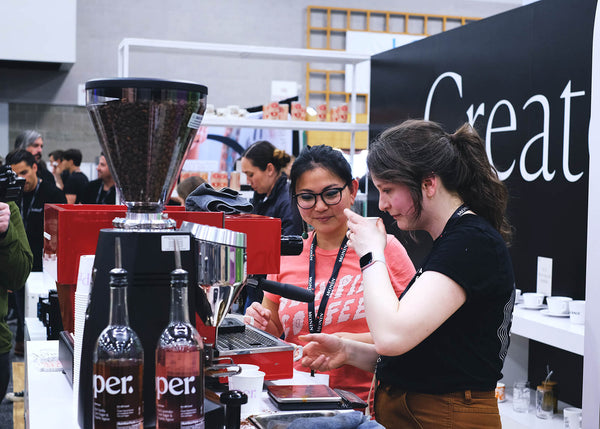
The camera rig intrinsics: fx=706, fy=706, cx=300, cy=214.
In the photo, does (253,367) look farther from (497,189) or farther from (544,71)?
(544,71)

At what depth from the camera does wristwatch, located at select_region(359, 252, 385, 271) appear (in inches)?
65.4

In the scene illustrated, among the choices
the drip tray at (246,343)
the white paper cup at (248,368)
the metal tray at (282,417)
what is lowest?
the metal tray at (282,417)

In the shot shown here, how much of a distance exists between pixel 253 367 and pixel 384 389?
1.20 ft

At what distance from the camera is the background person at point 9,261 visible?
2.65 metres

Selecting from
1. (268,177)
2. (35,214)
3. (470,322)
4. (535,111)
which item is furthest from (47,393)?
(35,214)

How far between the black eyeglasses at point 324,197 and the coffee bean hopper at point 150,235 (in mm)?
970

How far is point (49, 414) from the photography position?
4.91 ft

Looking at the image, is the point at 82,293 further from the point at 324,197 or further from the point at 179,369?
the point at 324,197

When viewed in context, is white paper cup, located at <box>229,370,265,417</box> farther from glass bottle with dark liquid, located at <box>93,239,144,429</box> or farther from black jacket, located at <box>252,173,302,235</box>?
black jacket, located at <box>252,173,302,235</box>

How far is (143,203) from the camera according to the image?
1351 millimetres

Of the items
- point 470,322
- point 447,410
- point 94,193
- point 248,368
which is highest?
point 94,193

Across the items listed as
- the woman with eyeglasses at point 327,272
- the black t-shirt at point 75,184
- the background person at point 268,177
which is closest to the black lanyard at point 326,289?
the woman with eyeglasses at point 327,272

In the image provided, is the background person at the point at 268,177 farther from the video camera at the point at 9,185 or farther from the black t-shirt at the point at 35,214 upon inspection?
the video camera at the point at 9,185

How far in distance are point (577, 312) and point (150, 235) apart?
7.60 feet
